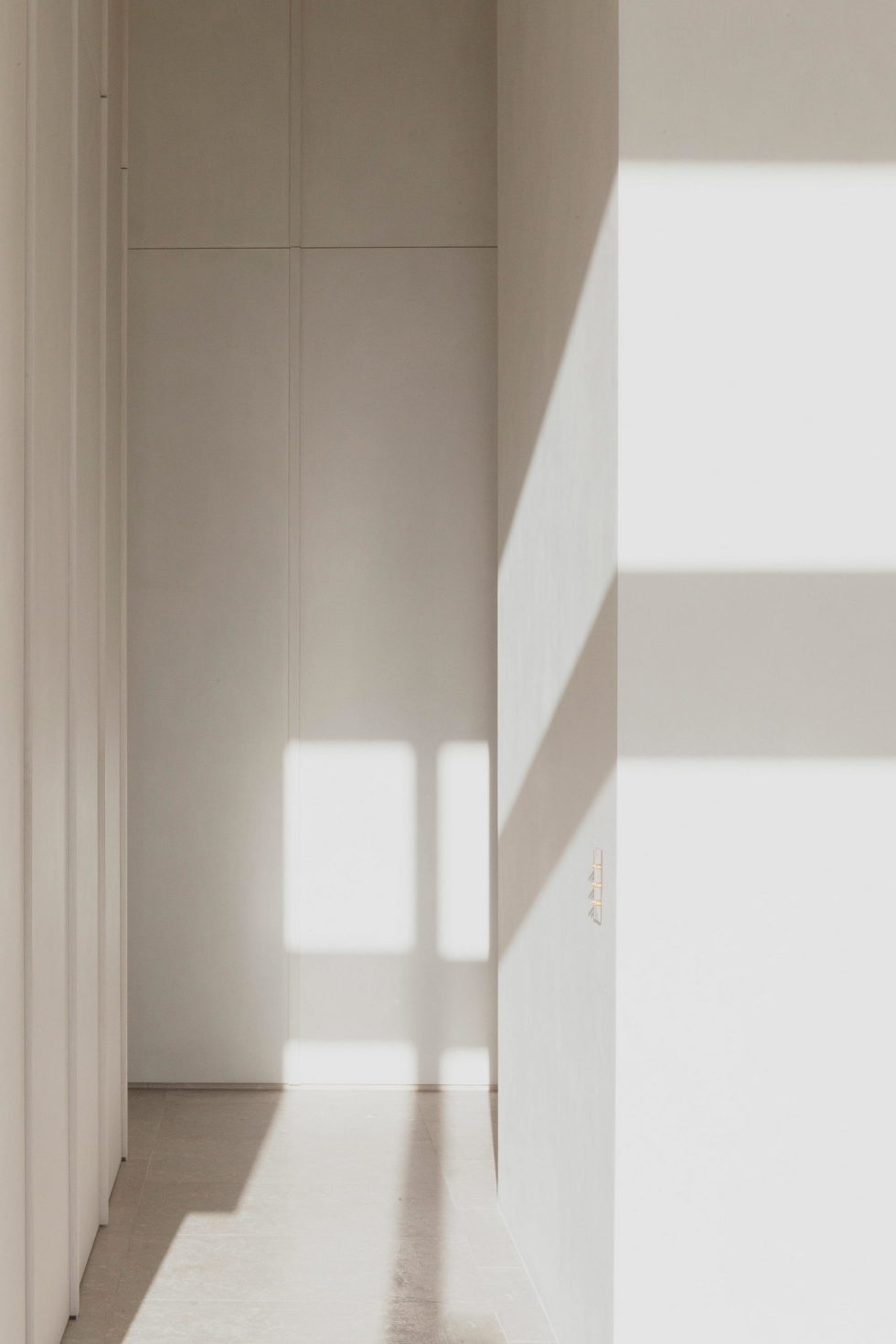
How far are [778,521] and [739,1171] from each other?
117 centimetres

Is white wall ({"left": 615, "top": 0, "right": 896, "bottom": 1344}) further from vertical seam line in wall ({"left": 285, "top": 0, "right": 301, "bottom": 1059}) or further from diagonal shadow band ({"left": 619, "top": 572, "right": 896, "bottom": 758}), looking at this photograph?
vertical seam line in wall ({"left": 285, "top": 0, "right": 301, "bottom": 1059})

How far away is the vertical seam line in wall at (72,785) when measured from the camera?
315 centimetres

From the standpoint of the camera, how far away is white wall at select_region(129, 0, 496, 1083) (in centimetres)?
507

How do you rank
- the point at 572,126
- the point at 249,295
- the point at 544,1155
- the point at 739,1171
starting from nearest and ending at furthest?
1. the point at 739,1171
2. the point at 572,126
3. the point at 544,1155
4. the point at 249,295

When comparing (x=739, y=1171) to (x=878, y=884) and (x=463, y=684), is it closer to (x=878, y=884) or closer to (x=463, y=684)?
(x=878, y=884)

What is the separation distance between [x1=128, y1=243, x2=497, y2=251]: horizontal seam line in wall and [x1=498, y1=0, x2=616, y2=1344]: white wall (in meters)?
1.05

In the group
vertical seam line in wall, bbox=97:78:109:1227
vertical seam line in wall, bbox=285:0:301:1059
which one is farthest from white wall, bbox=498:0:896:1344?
vertical seam line in wall, bbox=285:0:301:1059

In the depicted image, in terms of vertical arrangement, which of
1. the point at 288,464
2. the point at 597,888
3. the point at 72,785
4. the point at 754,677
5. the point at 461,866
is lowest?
the point at 461,866

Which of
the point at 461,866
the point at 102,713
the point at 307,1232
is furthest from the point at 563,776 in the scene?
the point at 461,866

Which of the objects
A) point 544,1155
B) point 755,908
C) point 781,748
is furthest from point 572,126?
point 544,1155

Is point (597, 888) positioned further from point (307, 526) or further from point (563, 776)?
point (307, 526)

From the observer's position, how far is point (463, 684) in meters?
5.14

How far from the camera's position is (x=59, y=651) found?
308 centimetres

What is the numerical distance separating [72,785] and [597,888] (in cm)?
141
